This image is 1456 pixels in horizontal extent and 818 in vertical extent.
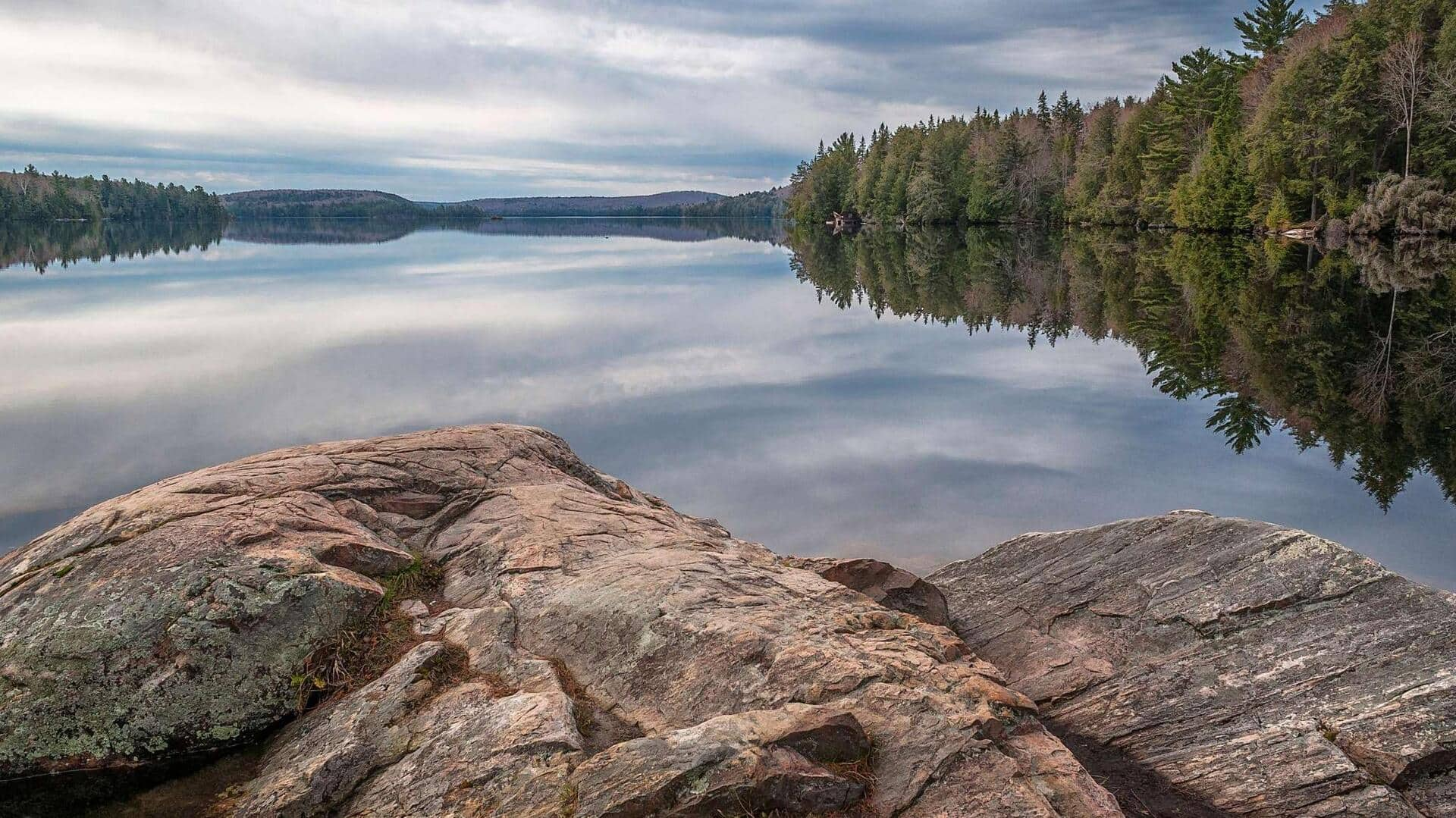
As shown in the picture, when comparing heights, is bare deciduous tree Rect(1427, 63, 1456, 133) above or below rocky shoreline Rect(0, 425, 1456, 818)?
above

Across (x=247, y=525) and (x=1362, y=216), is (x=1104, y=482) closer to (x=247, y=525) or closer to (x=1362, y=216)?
(x=247, y=525)

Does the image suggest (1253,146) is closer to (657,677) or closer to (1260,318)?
(1260,318)

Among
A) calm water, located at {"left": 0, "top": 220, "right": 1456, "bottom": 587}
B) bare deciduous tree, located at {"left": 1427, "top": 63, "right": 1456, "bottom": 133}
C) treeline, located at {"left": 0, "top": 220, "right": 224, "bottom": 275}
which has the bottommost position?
calm water, located at {"left": 0, "top": 220, "right": 1456, "bottom": 587}

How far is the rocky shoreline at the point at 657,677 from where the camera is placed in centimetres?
585

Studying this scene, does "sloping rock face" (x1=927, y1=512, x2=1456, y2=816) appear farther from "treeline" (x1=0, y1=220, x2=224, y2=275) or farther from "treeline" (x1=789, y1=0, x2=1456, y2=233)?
"treeline" (x1=0, y1=220, x2=224, y2=275)

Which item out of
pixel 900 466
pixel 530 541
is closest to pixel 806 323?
pixel 900 466

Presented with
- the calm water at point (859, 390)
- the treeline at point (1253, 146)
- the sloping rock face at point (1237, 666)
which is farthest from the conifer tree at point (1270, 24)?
the sloping rock face at point (1237, 666)

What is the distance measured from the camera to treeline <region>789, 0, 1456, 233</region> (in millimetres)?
60625

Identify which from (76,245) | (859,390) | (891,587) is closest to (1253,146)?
(859,390)

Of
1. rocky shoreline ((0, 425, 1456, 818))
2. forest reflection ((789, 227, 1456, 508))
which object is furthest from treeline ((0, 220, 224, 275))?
rocky shoreline ((0, 425, 1456, 818))

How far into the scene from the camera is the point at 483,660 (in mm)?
7262

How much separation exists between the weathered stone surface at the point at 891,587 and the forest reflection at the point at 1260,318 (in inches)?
449

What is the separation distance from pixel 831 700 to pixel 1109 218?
4415 inches

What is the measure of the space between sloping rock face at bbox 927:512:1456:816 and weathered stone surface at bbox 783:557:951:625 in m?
0.44
